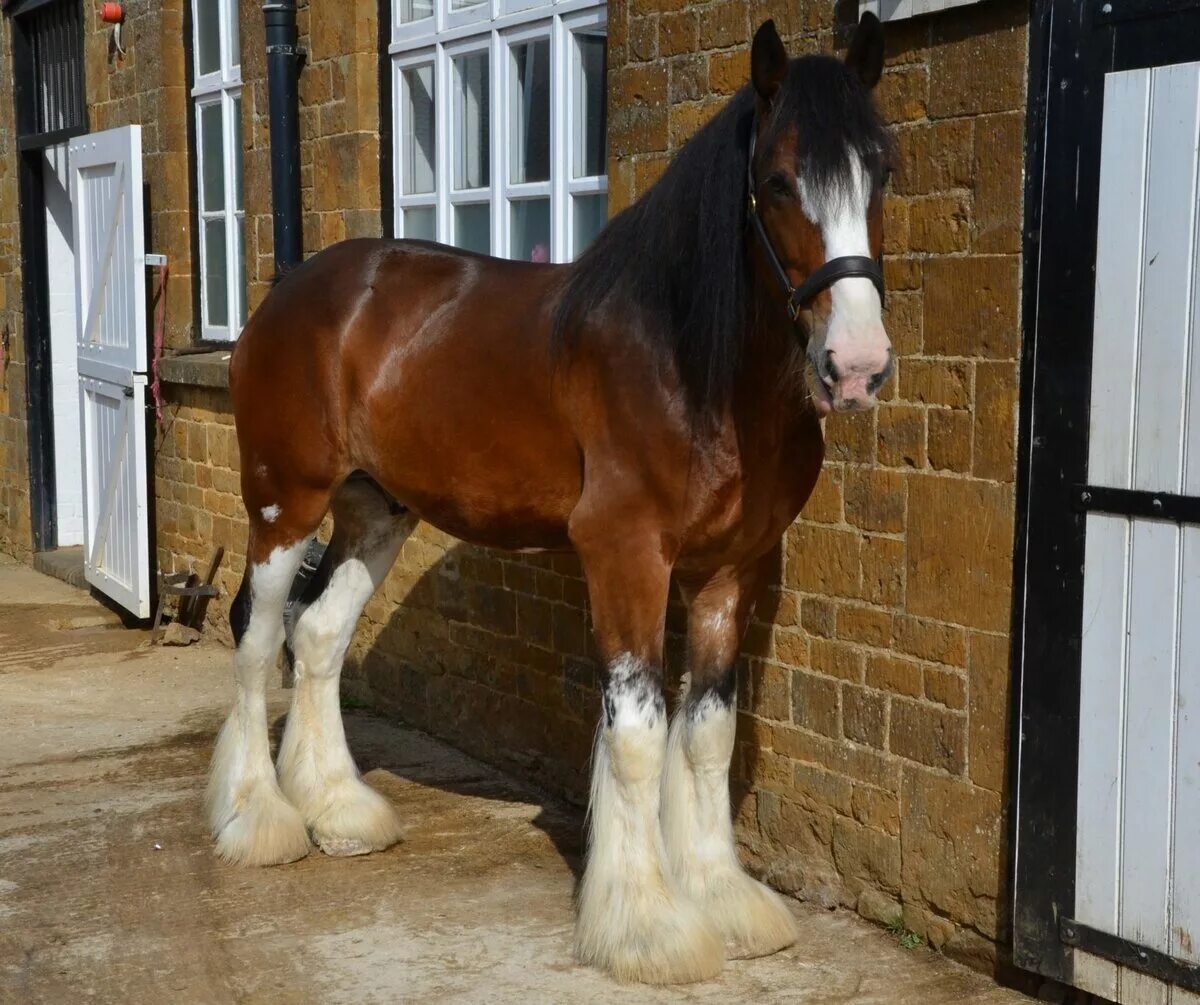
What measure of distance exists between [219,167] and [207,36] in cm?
74

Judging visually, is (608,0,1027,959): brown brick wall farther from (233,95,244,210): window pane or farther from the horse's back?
(233,95,244,210): window pane

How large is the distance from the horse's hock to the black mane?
611mm

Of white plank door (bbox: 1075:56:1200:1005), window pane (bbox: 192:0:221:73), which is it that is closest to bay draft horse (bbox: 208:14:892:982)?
white plank door (bbox: 1075:56:1200:1005)

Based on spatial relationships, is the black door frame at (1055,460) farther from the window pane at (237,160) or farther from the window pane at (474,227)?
the window pane at (237,160)

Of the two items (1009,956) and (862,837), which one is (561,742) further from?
(1009,956)

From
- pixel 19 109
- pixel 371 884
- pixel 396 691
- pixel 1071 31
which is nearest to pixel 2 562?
pixel 19 109

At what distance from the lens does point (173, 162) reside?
27.8ft

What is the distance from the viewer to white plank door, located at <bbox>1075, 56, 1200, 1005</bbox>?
331 centimetres

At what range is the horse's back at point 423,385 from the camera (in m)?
4.20

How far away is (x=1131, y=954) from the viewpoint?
11.5ft

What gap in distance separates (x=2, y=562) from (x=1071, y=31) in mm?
9451

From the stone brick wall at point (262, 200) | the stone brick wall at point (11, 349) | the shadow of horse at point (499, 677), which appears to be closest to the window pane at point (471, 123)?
the stone brick wall at point (262, 200)

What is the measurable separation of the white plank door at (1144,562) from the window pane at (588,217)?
237cm

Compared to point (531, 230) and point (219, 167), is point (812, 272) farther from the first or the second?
point (219, 167)
